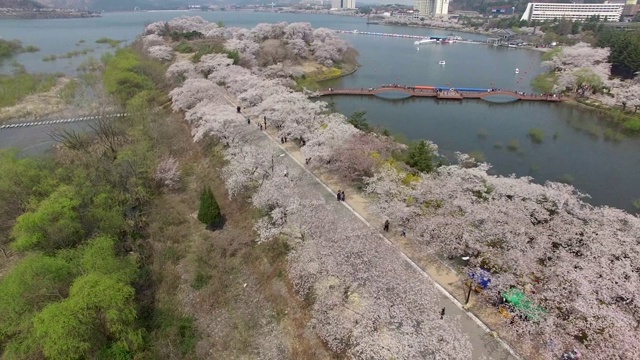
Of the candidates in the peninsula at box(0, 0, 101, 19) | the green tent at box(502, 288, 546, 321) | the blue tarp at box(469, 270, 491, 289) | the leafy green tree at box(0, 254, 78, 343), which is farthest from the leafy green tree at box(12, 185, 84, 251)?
the peninsula at box(0, 0, 101, 19)

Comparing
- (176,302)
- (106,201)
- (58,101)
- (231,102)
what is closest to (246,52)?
(231,102)

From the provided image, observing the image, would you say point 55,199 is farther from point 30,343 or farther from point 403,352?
point 403,352

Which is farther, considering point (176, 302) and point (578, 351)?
point (176, 302)

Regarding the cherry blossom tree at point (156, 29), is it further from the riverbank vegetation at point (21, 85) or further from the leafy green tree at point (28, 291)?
the leafy green tree at point (28, 291)

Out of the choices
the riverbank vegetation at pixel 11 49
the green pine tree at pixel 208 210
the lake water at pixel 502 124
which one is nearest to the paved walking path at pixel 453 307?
the green pine tree at pixel 208 210

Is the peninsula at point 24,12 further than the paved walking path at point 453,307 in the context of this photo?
Yes

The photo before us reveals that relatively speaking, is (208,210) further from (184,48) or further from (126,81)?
(184,48)
